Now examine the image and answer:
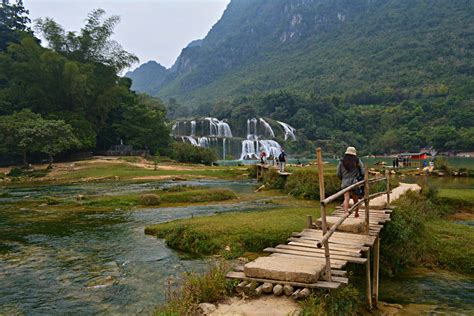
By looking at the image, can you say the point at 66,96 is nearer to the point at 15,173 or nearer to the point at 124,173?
the point at 15,173

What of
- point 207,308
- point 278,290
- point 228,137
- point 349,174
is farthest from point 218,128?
point 207,308

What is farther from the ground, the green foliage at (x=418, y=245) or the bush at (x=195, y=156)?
the bush at (x=195, y=156)

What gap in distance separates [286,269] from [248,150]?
79.3 metres

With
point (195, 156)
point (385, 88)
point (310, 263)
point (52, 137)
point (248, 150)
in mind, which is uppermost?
point (385, 88)

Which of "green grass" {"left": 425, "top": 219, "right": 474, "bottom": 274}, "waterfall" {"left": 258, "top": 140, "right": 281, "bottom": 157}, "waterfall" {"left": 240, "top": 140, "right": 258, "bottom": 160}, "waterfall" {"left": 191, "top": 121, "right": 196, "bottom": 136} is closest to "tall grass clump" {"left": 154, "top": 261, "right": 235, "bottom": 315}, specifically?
"green grass" {"left": 425, "top": 219, "right": 474, "bottom": 274}

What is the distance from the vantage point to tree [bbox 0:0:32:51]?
66.9 meters

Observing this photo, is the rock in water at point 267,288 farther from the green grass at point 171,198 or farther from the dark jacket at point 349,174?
the green grass at point 171,198

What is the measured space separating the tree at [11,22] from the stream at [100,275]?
60278 mm

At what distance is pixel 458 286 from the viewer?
10219mm

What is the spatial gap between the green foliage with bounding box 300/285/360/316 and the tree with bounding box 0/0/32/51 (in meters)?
72.6

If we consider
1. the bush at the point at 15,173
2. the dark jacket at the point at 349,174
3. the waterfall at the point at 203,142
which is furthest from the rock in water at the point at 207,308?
the waterfall at the point at 203,142

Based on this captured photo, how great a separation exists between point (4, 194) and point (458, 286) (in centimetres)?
2937

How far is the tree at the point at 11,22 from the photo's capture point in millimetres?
66875

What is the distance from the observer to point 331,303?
6.60 m
